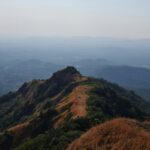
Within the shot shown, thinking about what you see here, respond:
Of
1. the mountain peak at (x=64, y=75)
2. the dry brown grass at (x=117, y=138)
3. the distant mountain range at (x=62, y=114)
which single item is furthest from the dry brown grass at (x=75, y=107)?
the mountain peak at (x=64, y=75)

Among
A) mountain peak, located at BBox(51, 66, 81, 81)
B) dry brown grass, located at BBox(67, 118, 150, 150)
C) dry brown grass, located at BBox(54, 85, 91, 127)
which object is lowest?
mountain peak, located at BBox(51, 66, 81, 81)

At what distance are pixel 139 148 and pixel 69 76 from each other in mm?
74476

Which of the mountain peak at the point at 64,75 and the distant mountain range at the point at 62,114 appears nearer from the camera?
the distant mountain range at the point at 62,114

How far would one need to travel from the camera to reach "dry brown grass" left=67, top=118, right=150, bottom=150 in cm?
2453

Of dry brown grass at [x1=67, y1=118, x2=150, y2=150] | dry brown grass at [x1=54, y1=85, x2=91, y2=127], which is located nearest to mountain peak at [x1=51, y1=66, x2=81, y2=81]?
dry brown grass at [x1=54, y1=85, x2=91, y2=127]

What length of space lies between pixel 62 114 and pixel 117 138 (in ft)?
109

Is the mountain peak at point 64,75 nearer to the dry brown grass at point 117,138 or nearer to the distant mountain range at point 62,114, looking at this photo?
the distant mountain range at point 62,114

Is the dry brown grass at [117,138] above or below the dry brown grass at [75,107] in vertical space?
above

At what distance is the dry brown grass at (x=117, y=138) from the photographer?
24.5m

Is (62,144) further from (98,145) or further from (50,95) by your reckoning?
(50,95)

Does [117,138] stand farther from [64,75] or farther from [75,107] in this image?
[64,75]

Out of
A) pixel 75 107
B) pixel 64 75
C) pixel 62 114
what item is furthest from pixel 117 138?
pixel 64 75

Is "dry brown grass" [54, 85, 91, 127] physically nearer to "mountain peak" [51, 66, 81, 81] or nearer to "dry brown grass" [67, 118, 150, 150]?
A: "dry brown grass" [67, 118, 150, 150]

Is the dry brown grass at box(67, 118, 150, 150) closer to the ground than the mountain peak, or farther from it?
farther from it
